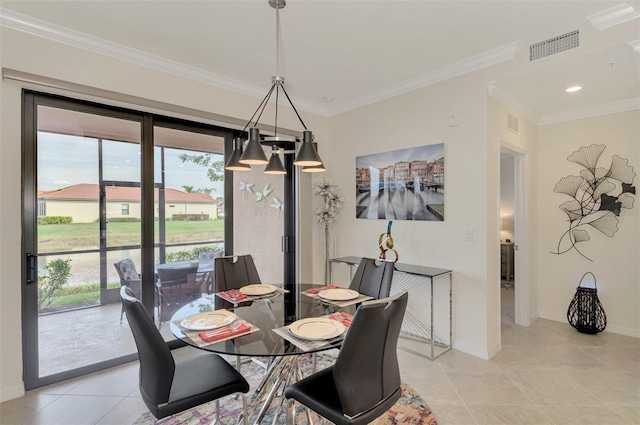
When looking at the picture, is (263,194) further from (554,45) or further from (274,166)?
(554,45)

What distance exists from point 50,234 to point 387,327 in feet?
9.19

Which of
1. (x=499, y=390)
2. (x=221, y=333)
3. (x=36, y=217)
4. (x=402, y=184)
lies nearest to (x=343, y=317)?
(x=221, y=333)

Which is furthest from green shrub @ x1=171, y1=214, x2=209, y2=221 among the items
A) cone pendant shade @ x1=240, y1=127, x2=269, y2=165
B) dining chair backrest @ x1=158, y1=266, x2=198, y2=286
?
cone pendant shade @ x1=240, y1=127, x2=269, y2=165

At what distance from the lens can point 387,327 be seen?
1.49 metres

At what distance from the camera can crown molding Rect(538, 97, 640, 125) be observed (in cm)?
350

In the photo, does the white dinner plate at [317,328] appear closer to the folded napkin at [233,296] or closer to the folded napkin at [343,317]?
the folded napkin at [343,317]

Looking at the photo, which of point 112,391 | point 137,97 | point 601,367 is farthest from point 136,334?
point 601,367

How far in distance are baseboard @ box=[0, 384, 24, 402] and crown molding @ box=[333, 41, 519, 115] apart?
420 cm

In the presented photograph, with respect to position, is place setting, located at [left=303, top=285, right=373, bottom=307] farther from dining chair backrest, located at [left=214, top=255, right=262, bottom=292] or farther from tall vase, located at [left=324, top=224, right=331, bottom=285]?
tall vase, located at [left=324, top=224, right=331, bottom=285]

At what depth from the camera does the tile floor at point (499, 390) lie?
7.05ft

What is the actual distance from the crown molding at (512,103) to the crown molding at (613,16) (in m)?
0.76

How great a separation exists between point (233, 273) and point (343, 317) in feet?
4.03

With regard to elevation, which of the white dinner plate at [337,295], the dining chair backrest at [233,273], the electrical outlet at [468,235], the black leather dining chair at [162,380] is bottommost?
the black leather dining chair at [162,380]

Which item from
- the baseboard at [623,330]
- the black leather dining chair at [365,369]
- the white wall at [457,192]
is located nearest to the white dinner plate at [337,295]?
the black leather dining chair at [365,369]
